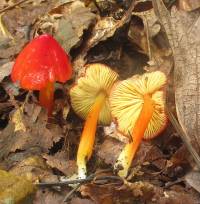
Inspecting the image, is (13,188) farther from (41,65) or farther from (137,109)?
(137,109)

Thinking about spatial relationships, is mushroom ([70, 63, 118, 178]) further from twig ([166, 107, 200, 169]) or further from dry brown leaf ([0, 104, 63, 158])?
twig ([166, 107, 200, 169])

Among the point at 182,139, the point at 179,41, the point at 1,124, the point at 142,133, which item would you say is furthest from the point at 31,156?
the point at 179,41

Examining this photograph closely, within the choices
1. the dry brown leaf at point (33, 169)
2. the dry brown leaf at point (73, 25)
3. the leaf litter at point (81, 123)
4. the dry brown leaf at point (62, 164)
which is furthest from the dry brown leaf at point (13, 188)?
the dry brown leaf at point (73, 25)

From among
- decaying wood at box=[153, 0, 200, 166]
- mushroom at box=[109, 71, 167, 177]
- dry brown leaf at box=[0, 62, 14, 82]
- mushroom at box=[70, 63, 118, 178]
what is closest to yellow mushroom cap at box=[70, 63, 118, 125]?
mushroom at box=[70, 63, 118, 178]

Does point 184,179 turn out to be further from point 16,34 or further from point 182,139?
point 16,34

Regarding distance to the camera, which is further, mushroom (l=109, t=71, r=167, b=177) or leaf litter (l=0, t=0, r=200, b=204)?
mushroom (l=109, t=71, r=167, b=177)

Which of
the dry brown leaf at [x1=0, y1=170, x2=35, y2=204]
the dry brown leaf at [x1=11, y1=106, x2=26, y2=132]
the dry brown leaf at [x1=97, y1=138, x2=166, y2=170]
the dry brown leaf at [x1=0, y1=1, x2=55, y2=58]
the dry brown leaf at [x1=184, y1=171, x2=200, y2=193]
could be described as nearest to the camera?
the dry brown leaf at [x1=0, y1=170, x2=35, y2=204]

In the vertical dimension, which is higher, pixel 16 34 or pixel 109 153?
pixel 16 34
